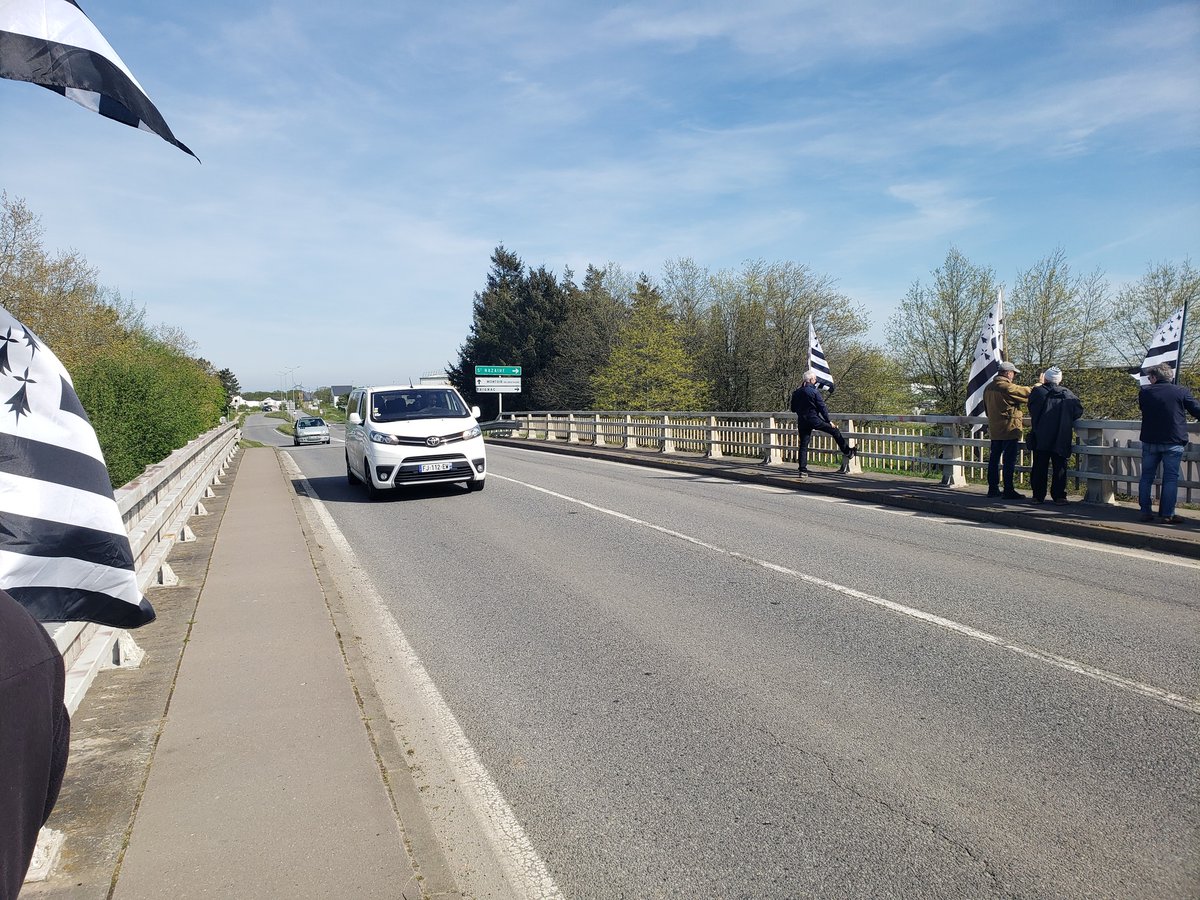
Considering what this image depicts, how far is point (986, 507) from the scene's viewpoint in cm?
1113

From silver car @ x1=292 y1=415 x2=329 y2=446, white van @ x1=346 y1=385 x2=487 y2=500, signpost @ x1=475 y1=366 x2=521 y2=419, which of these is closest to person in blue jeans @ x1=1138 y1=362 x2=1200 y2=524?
white van @ x1=346 y1=385 x2=487 y2=500

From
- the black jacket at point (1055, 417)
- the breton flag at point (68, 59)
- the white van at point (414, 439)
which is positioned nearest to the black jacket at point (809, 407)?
the black jacket at point (1055, 417)

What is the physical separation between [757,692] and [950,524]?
6.77 m

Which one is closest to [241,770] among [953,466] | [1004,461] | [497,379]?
[1004,461]

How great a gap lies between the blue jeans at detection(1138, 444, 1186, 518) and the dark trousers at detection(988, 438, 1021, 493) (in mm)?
2270

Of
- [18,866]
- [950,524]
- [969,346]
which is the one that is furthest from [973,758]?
[969,346]

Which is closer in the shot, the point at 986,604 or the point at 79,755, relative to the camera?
the point at 79,755

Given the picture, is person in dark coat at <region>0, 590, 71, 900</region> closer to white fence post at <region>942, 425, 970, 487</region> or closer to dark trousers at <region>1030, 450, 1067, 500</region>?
dark trousers at <region>1030, 450, 1067, 500</region>

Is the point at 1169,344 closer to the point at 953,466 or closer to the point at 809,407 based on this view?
the point at 953,466

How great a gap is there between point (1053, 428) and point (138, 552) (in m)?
10.5

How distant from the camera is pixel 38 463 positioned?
2004 mm

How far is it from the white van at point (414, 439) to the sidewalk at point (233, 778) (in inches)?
286

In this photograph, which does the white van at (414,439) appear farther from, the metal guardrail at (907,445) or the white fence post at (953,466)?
the white fence post at (953,466)

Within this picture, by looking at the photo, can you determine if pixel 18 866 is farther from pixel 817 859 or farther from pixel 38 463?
pixel 817 859
